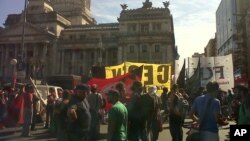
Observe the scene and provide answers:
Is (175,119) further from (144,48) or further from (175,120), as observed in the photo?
(144,48)

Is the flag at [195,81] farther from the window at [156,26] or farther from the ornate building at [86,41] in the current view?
the window at [156,26]

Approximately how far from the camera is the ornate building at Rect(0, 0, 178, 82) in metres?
71.2

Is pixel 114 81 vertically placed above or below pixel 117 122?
above

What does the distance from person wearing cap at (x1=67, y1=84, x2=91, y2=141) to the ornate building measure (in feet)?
208

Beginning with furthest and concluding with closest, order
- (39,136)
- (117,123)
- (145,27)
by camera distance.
Result: (145,27) < (39,136) < (117,123)

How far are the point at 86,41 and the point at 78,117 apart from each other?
234ft

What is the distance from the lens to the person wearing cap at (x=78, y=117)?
7.05 metres

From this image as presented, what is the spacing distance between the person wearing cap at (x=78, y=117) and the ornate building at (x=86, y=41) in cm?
6326

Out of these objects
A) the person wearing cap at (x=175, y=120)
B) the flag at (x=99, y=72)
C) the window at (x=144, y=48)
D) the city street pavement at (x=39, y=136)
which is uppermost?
the window at (x=144, y=48)

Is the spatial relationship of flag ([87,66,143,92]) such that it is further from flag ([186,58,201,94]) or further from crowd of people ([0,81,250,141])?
crowd of people ([0,81,250,141])

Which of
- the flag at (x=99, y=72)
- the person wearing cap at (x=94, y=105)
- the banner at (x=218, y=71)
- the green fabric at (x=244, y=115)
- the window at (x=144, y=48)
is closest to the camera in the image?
the green fabric at (x=244, y=115)

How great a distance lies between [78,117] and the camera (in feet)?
23.4

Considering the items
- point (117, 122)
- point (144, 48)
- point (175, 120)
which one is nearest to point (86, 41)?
point (144, 48)

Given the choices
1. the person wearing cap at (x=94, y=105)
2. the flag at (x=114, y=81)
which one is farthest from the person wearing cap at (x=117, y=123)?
the flag at (x=114, y=81)
